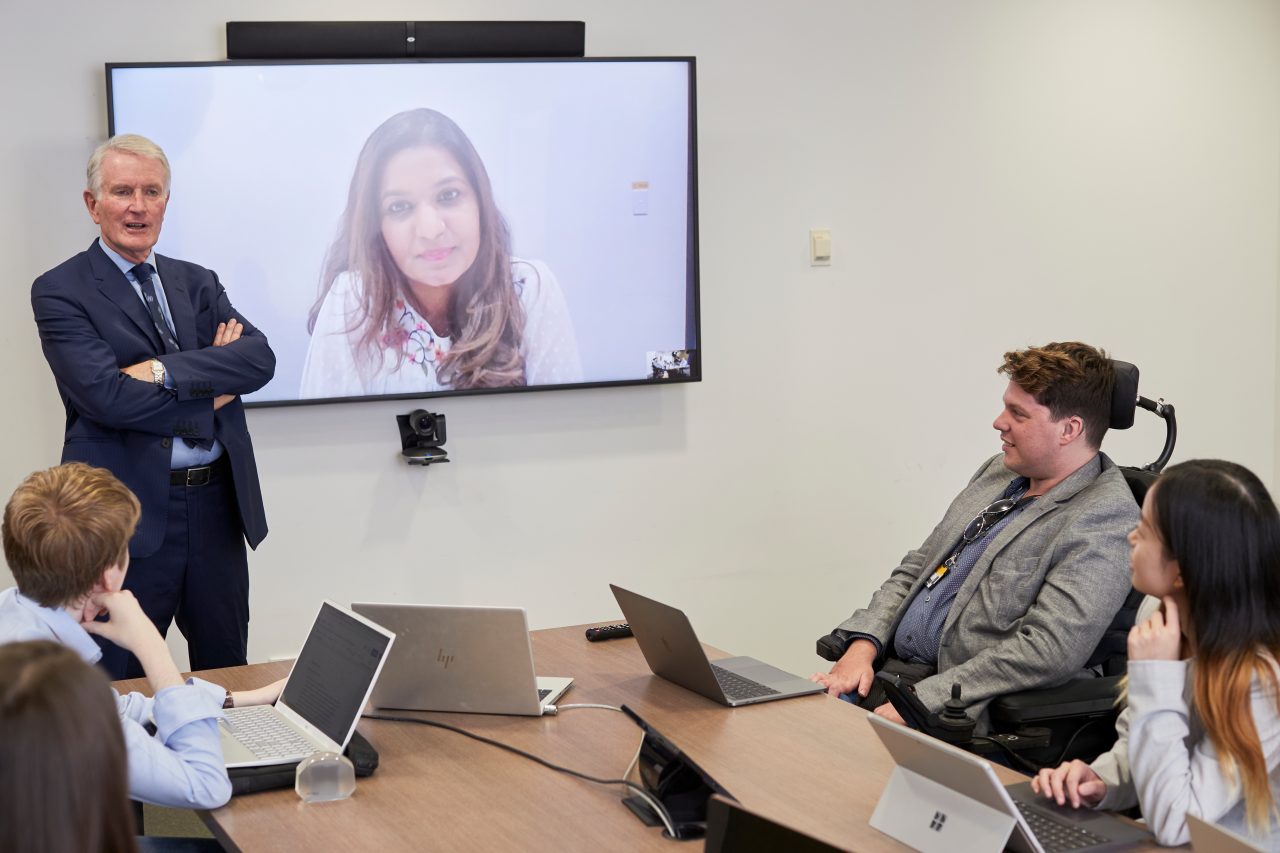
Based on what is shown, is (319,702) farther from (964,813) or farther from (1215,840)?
(1215,840)

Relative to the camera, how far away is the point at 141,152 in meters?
3.18

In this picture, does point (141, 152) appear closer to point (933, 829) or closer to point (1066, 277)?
point (933, 829)

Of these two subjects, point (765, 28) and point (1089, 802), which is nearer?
point (1089, 802)

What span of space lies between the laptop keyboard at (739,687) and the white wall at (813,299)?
5.81 ft

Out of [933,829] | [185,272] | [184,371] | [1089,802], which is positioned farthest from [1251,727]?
[185,272]

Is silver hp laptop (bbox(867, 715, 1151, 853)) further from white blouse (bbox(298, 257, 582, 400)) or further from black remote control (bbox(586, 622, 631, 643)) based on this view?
white blouse (bbox(298, 257, 582, 400))

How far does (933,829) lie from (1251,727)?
447 mm

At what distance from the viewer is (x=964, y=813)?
166 centimetres

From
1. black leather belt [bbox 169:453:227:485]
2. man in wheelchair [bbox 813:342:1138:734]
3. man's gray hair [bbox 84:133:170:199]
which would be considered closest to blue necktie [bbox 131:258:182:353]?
man's gray hair [bbox 84:133:170:199]

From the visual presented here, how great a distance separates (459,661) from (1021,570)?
4.15 feet

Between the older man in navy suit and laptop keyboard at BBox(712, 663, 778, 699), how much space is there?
1.31m

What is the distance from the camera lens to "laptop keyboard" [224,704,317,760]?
82.4 inches

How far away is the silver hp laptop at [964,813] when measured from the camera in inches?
63.2

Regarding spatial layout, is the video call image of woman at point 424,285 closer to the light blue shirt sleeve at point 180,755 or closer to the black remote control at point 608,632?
the black remote control at point 608,632
